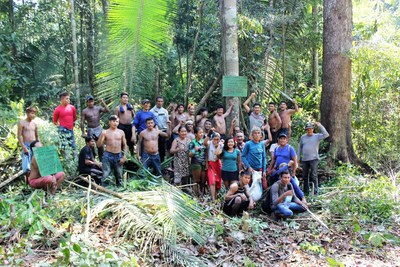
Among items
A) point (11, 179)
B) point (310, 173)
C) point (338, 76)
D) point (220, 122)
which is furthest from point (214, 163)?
point (338, 76)

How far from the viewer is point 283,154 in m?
7.41

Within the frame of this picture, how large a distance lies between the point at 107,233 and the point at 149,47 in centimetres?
617

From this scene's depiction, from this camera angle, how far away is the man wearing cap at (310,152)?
25.9ft

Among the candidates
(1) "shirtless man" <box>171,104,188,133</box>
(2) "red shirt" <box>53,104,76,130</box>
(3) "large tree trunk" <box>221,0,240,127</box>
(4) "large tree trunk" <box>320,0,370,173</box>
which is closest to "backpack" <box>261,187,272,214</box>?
(1) "shirtless man" <box>171,104,188,133</box>

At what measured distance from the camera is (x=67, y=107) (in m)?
7.86

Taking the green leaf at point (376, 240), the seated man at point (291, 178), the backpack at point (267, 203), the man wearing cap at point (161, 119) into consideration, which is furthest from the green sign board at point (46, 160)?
the green leaf at point (376, 240)

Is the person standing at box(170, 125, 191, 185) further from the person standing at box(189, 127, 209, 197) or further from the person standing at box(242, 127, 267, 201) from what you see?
the person standing at box(242, 127, 267, 201)

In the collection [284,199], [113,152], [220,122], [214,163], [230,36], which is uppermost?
[230,36]

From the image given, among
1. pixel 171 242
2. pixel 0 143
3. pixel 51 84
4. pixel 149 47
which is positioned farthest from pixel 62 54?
pixel 171 242

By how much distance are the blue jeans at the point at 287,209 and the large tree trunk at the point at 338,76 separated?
9.95 feet

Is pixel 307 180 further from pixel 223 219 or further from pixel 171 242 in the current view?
pixel 171 242

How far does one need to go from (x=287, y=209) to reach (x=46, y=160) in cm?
395

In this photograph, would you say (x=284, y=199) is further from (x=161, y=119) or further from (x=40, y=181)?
(x=40, y=181)

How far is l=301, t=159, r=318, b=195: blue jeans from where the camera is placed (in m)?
7.95
